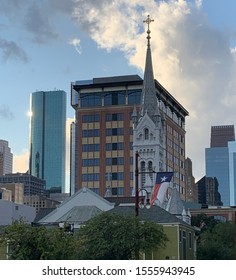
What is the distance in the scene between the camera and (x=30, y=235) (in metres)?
39.7

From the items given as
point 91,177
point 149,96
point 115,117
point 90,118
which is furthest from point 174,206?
point 90,118

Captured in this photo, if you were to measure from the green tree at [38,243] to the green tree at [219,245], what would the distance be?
36.1 m

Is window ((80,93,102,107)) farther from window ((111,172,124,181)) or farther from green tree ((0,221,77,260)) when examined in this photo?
green tree ((0,221,77,260))

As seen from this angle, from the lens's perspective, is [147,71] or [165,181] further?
[147,71]

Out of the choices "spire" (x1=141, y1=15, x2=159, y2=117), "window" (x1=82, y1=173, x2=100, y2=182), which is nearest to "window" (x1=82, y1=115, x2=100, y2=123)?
"window" (x1=82, y1=173, x2=100, y2=182)

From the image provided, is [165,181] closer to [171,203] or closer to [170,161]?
[171,203]

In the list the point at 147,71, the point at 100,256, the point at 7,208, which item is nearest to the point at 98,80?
the point at 147,71

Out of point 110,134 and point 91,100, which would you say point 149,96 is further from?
point 91,100

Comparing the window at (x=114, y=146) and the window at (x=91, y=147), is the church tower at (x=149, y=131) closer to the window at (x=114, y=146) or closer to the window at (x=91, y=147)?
the window at (x=114, y=146)

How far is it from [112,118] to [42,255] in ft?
439

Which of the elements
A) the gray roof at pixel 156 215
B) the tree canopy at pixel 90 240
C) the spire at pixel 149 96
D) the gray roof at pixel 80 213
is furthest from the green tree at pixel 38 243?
the spire at pixel 149 96

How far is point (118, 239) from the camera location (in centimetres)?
4612

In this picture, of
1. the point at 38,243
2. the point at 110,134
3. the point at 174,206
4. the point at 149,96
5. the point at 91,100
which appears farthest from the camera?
the point at 91,100

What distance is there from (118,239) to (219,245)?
32.4m
